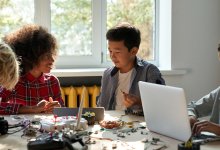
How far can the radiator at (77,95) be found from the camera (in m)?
3.03

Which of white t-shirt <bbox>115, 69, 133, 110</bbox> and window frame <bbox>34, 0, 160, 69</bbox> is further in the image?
window frame <bbox>34, 0, 160, 69</bbox>

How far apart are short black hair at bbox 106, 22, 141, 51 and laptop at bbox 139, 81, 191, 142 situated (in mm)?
716

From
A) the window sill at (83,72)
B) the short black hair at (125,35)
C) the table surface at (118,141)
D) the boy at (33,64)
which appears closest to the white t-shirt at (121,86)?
the short black hair at (125,35)

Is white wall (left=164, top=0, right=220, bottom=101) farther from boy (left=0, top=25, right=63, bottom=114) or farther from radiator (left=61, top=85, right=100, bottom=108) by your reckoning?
boy (left=0, top=25, right=63, bottom=114)

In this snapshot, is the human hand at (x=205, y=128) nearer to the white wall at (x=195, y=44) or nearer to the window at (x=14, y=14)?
the white wall at (x=195, y=44)

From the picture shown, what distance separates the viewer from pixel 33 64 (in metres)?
2.21

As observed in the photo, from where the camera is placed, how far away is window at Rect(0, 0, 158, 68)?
315cm

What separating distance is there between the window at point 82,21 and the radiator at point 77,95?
1.00ft

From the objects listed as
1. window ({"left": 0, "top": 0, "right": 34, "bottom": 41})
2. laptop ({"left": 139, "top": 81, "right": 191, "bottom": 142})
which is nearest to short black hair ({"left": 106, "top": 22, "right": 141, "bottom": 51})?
laptop ({"left": 139, "top": 81, "right": 191, "bottom": 142})

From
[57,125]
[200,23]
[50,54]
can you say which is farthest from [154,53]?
[57,125]

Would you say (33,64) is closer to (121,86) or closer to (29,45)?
(29,45)

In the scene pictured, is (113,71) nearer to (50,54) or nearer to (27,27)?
(50,54)

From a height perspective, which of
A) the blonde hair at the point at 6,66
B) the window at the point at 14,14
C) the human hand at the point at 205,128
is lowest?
the human hand at the point at 205,128

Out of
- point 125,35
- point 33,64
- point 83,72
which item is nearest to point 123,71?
point 125,35
